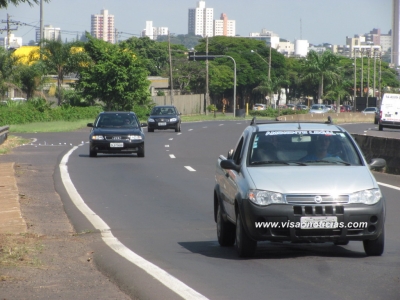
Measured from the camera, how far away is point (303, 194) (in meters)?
8.48

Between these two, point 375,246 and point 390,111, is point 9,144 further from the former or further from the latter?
point 375,246

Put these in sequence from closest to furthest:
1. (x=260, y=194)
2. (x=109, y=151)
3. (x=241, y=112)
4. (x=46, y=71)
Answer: (x=260, y=194)
(x=109, y=151)
(x=46, y=71)
(x=241, y=112)

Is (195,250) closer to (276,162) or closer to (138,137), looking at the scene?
(276,162)

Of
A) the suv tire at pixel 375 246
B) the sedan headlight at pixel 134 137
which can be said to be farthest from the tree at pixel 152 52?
the suv tire at pixel 375 246

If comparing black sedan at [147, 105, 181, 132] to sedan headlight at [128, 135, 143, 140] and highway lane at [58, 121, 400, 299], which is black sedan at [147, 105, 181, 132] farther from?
highway lane at [58, 121, 400, 299]

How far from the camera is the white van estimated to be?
52250mm

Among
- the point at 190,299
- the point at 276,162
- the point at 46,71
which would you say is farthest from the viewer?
the point at 46,71

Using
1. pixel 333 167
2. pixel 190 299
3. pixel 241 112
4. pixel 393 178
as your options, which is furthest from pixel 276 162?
pixel 241 112

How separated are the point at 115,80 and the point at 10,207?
53762 millimetres

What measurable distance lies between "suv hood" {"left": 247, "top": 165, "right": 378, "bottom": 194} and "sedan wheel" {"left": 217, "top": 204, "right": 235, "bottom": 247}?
1059 millimetres

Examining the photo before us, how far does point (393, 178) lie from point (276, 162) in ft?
37.4

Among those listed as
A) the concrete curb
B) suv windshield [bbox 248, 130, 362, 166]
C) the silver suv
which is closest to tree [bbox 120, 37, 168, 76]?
the concrete curb

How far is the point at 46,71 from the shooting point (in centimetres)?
6631

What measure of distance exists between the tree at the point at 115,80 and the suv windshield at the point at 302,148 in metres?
56.9
